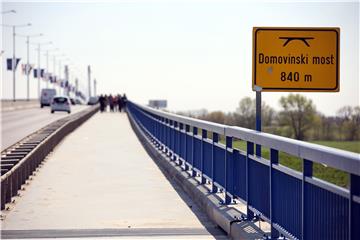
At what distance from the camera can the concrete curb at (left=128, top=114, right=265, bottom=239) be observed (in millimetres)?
9516

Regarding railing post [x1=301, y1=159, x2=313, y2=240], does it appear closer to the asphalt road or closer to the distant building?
the asphalt road

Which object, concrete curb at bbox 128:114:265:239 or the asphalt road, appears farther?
the asphalt road

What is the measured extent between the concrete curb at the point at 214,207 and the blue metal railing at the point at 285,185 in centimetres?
18

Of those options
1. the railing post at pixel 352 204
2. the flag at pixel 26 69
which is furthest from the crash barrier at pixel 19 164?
the flag at pixel 26 69

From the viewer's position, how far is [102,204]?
1404 centimetres

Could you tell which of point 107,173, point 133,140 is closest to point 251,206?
point 107,173

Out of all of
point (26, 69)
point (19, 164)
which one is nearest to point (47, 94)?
point (26, 69)

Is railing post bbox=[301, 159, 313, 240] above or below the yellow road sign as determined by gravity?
below

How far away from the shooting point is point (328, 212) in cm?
661

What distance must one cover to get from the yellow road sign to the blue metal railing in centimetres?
83

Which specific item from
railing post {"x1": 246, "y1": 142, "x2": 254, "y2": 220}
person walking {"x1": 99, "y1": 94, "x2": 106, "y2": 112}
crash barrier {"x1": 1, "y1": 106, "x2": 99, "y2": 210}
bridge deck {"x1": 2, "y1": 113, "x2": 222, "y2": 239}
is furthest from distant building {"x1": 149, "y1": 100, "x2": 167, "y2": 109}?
railing post {"x1": 246, "y1": 142, "x2": 254, "y2": 220}

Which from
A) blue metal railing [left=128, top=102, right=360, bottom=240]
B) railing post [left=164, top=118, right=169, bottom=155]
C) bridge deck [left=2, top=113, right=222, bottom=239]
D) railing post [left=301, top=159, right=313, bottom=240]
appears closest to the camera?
blue metal railing [left=128, top=102, right=360, bottom=240]

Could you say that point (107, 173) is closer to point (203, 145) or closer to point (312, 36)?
point (203, 145)

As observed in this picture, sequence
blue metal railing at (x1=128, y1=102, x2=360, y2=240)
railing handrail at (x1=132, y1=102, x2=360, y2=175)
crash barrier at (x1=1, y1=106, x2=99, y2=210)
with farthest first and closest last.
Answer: crash barrier at (x1=1, y1=106, x2=99, y2=210), blue metal railing at (x1=128, y1=102, x2=360, y2=240), railing handrail at (x1=132, y1=102, x2=360, y2=175)
